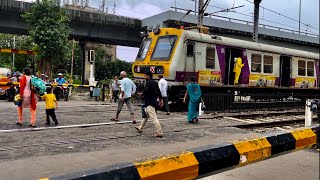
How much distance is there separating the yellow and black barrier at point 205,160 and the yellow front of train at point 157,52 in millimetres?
10981

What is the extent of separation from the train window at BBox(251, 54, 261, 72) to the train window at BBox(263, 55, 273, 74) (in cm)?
43

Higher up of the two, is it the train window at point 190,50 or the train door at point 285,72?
the train window at point 190,50

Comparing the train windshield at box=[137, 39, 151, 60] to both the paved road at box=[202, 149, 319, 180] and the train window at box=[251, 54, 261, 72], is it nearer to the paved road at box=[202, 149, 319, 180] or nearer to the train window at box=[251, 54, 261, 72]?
the train window at box=[251, 54, 261, 72]

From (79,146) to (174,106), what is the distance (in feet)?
32.5

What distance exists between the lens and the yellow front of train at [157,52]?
14.8 m

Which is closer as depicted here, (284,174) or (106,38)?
(284,174)

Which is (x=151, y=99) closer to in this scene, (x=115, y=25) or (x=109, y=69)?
(x=115, y=25)

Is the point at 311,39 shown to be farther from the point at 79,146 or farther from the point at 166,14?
the point at 79,146

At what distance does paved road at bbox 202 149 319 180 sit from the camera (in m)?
5.80

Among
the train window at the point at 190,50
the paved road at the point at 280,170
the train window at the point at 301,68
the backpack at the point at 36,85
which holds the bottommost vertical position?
the paved road at the point at 280,170

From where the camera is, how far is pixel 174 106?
17.2m

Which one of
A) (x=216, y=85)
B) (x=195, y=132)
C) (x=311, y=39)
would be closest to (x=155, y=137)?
(x=195, y=132)

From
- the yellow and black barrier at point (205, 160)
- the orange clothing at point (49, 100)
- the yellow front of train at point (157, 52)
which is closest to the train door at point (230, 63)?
the yellow front of train at point (157, 52)

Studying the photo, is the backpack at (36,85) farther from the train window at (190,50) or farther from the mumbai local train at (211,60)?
the train window at (190,50)
